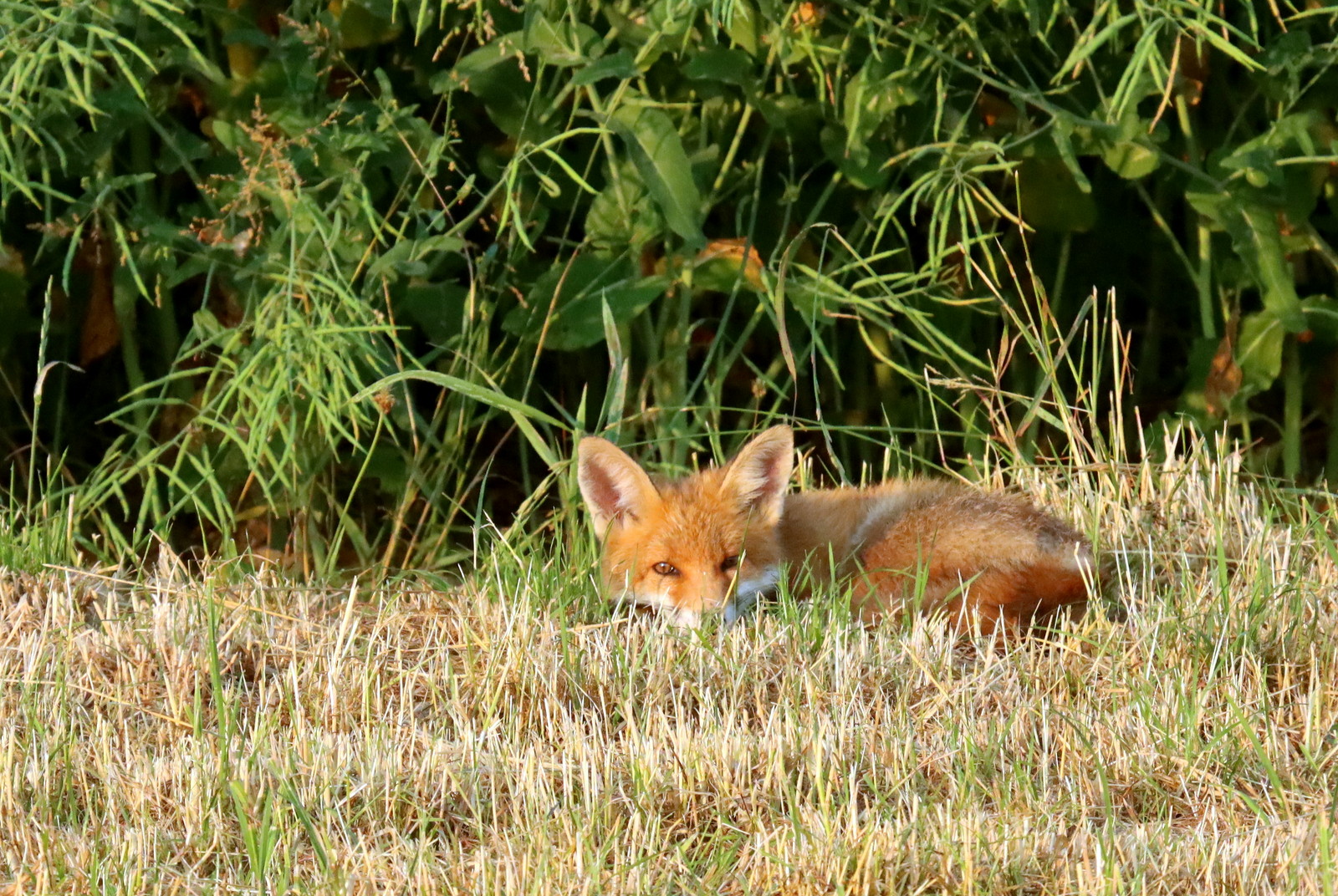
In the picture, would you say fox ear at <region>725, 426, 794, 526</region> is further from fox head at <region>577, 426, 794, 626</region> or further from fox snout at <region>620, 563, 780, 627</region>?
fox snout at <region>620, 563, 780, 627</region>

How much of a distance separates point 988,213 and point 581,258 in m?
1.51

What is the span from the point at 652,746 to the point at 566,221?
328 cm

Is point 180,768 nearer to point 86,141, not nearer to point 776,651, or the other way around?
point 776,651

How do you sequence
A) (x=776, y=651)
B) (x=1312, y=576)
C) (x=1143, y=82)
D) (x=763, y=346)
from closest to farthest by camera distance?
(x=776, y=651) → (x=1312, y=576) → (x=1143, y=82) → (x=763, y=346)

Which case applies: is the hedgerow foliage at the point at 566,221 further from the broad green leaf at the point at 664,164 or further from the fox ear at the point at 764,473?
the fox ear at the point at 764,473

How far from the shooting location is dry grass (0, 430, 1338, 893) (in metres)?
2.73

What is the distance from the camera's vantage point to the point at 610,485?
4.44m

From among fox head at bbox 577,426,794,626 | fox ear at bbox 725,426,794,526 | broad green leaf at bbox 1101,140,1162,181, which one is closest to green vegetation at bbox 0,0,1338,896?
broad green leaf at bbox 1101,140,1162,181

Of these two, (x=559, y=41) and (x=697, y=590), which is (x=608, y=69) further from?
(x=697, y=590)

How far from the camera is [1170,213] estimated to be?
20.7 ft

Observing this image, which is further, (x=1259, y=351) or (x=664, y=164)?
(x=1259, y=351)

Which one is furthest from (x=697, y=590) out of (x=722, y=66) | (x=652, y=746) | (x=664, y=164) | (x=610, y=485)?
(x=722, y=66)

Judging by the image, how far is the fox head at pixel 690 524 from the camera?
4.27m

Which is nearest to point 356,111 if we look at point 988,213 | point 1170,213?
point 988,213
